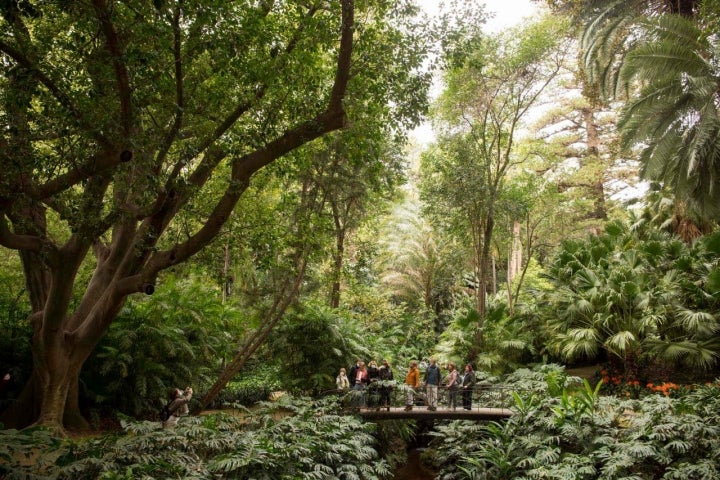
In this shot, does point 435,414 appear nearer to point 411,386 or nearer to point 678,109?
point 411,386

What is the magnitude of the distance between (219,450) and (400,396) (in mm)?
7003

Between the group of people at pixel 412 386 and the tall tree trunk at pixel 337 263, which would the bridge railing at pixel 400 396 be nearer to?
the group of people at pixel 412 386

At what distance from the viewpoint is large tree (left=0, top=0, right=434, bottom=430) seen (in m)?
7.56

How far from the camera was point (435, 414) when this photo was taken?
13.8 m

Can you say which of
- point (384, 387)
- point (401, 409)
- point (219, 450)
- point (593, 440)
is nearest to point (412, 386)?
point (401, 409)

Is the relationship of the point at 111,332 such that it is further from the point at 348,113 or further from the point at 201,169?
the point at 348,113

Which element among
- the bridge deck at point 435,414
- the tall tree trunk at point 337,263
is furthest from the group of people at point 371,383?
the tall tree trunk at point 337,263

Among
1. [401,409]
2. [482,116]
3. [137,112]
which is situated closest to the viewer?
[137,112]

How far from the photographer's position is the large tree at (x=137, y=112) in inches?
298

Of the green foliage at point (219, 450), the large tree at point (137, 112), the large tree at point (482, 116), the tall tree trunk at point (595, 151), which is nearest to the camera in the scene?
the large tree at point (137, 112)

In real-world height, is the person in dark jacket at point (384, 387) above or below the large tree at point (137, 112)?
below

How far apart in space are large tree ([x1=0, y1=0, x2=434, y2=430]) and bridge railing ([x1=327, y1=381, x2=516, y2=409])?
6.32 m

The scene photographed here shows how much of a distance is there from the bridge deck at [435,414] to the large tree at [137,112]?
22.0 ft

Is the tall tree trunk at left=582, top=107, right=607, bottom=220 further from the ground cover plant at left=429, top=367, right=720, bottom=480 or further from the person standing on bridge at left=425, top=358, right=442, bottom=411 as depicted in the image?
the person standing on bridge at left=425, top=358, right=442, bottom=411
